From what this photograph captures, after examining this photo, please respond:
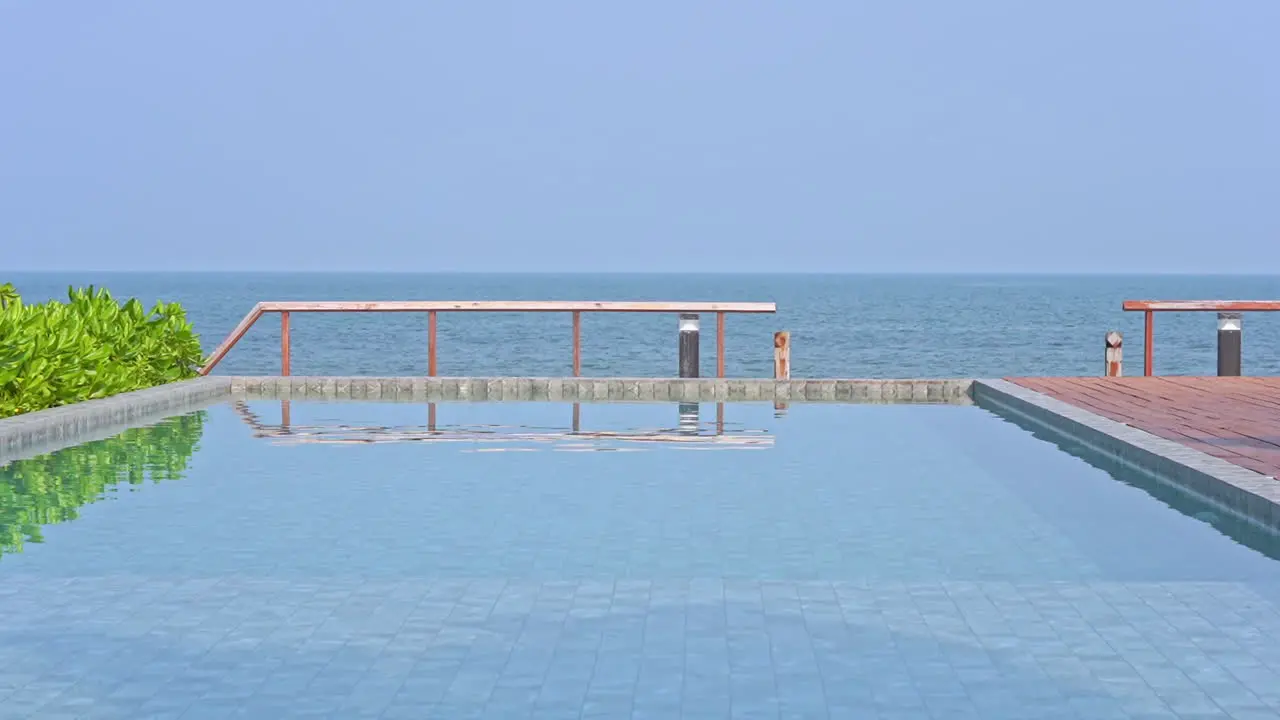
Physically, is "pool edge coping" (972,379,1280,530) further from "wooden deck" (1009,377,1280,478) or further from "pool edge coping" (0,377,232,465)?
"pool edge coping" (0,377,232,465)

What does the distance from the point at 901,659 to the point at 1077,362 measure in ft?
176

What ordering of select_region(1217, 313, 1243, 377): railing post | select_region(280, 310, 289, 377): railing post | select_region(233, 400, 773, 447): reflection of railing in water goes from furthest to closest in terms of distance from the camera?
select_region(1217, 313, 1243, 377): railing post → select_region(280, 310, 289, 377): railing post → select_region(233, 400, 773, 447): reflection of railing in water

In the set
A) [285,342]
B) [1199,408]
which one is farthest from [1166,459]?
[285,342]

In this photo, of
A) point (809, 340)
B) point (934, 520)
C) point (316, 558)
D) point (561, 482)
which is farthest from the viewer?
point (809, 340)

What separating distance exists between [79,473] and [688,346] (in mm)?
7421

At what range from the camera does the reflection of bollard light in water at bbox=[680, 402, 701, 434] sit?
13180 millimetres

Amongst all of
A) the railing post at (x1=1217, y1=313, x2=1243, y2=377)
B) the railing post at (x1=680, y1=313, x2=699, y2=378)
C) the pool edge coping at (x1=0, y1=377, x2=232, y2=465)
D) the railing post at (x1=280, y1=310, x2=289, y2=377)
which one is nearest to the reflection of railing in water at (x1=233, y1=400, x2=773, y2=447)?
the pool edge coping at (x1=0, y1=377, x2=232, y2=465)

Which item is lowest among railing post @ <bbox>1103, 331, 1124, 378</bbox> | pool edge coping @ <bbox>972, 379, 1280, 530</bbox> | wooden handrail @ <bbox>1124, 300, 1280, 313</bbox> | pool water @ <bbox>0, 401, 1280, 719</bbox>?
pool water @ <bbox>0, 401, 1280, 719</bbox>

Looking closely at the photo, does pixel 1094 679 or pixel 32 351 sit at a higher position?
pixel 32 351

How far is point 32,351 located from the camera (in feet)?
39.5

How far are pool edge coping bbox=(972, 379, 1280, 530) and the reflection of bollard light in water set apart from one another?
8.59 ft

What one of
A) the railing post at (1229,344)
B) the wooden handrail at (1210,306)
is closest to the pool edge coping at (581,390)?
the wooden handrail at (1210,306)

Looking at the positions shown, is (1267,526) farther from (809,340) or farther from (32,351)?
(809,340)

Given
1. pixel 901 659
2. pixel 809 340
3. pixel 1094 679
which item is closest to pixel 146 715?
pixel 901 659
